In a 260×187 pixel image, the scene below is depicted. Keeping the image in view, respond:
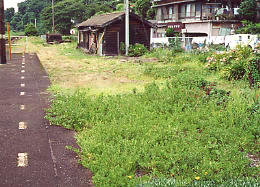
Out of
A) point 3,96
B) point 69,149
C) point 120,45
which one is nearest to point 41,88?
point 3,96

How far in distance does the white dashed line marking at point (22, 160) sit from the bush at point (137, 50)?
59.5ft

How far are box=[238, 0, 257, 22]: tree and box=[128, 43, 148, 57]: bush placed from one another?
13973 millimetres

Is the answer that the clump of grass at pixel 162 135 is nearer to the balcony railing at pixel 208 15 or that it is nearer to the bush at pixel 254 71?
the bush at pixel 254 71

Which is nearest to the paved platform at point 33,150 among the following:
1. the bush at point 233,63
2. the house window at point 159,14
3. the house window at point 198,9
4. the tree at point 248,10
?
the bush at point 233,63

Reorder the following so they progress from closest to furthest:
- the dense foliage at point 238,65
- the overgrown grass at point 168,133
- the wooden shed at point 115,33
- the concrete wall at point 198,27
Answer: the overgrown grass at point 168,133 < the dense foliage at point 238,65 < the wooden shed at point 115,33 < the concrete wall at point 198,27

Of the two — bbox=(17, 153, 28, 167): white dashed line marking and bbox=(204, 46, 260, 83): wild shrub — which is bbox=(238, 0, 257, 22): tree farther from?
bbox=(17, 153, 28, 167): white dashed line marking

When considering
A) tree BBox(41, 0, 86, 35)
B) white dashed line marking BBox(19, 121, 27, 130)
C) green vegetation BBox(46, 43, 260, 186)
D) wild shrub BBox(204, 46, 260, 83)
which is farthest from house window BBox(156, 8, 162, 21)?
white dashed line marking BBox(19, 121, 27, 130)

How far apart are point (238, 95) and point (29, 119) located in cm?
513

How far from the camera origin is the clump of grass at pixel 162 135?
4.26m

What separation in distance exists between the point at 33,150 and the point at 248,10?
30.7 m

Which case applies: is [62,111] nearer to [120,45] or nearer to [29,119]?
[29,119]

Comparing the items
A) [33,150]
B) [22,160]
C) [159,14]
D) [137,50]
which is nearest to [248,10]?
[159,14]

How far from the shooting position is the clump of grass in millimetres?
4258

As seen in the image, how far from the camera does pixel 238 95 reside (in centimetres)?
795
